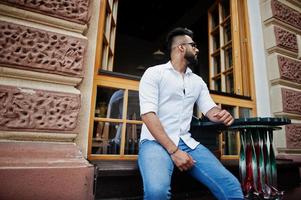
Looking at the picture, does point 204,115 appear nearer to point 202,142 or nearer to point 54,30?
point 202,142

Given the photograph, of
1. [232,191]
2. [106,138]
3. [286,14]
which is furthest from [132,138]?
[286,14]

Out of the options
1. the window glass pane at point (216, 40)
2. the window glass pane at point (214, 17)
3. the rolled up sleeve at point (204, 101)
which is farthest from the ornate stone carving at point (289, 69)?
the rolled up sleeve at point (204, 101)

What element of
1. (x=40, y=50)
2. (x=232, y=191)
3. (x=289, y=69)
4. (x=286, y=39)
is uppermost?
(x=286, y=39)

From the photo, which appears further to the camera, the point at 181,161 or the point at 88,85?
the point at 88,85

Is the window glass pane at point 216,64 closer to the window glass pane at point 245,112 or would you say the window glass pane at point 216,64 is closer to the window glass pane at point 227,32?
the window glass pane at point 227,32

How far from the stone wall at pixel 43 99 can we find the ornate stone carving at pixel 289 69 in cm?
227

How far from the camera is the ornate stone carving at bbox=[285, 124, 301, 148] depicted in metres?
2.38

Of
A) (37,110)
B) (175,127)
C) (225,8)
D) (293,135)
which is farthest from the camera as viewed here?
(225,8)

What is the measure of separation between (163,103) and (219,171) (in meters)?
0.59

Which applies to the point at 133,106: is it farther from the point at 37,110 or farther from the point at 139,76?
the point at 37,110

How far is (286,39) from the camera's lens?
2.63 metres

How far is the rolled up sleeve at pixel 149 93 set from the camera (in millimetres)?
1359

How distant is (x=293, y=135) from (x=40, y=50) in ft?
8.96

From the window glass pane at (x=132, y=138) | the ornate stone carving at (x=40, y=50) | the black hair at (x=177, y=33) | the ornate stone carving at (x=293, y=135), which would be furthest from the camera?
the ornate stone carving at (x=293, y=135)
